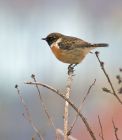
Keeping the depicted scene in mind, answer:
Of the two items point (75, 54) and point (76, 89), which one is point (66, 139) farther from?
point (76, 89)

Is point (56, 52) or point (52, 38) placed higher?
point (52, 38)

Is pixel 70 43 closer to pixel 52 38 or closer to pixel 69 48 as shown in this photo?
pixel 69 48

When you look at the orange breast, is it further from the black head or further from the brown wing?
the black head

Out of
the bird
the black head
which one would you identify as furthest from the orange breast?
the black head

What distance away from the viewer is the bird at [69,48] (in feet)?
23.7

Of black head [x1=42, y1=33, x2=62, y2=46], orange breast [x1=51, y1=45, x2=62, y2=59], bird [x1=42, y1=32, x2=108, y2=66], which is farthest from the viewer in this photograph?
black head [x1=42, y1=33, x2=62, y2=46]

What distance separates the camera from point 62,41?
7625 mm

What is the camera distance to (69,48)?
24.6ft

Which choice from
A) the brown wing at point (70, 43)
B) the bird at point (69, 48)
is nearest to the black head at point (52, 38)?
the bird at point (69, 48)

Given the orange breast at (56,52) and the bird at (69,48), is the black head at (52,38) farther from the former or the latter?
the orange breast at (56,52)

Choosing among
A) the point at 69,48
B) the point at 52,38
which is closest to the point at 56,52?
the point at 69,48

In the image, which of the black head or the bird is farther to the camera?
the black head

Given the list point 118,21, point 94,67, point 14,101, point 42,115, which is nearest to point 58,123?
point 42,115

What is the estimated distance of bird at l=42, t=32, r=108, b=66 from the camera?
7.22m
